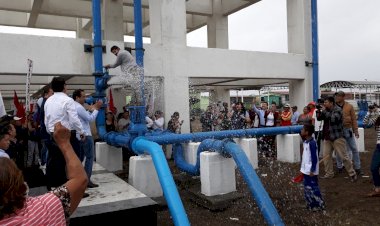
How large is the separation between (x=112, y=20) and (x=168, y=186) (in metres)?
9.71

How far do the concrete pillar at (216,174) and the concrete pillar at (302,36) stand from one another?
24.9 ft

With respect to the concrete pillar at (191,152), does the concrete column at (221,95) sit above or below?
above

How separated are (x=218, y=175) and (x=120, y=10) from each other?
9.01 metres

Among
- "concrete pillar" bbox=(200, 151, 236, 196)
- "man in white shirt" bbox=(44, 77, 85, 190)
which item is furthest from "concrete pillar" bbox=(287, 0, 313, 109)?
"man in white shirt" bbox=(44, 77, 85, 190)

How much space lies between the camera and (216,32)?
15836 millimetres

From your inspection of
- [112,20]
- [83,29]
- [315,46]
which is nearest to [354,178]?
[315,46]

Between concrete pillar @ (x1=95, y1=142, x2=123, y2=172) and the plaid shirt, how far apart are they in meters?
5.18

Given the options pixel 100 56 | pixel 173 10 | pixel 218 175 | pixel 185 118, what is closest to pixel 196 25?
pixel 173 10

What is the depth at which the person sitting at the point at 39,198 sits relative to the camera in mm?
1486

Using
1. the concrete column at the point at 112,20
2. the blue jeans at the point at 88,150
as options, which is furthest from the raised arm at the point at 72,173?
the concrete column at the point at 112,20

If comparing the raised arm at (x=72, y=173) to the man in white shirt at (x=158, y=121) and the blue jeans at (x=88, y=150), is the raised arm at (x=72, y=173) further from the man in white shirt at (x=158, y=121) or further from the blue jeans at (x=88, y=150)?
the man in white shirt at (x=158, y=121)

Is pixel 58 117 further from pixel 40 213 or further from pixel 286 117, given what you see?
pixel 286 117

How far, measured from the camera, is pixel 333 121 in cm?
692

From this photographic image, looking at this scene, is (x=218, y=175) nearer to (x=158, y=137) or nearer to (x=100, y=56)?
(x=158, y=137)
